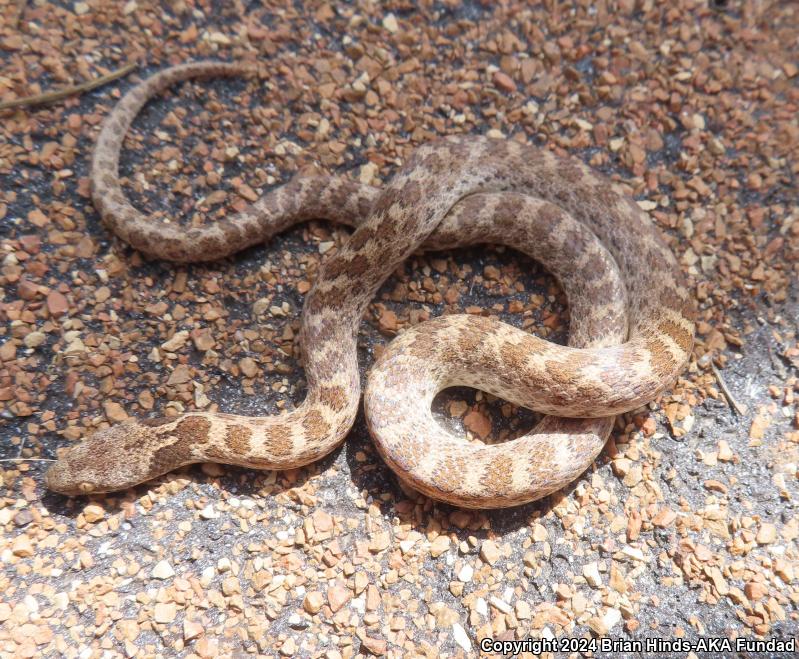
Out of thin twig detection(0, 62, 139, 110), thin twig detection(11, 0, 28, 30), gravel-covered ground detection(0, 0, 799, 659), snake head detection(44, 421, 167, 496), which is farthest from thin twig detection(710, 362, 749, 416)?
thin twig detection(11, 0, 28, 30)

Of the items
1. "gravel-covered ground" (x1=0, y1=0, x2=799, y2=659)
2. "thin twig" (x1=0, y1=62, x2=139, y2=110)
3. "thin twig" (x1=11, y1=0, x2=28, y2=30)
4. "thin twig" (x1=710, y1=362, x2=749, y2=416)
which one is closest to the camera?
"gravel-covered ground" (x1=0, y1=0, x2=799, y2=659)

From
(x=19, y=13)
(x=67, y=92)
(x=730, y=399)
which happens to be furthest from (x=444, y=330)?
(x=19, y=13)

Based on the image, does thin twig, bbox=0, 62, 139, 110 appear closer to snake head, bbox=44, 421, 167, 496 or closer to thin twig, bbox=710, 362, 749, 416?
snake head, bbox=44, 421, 167, 496

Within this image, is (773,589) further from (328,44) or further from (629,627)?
(328,44)

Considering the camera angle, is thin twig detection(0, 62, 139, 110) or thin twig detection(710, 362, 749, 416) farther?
thin twig detection(0, 62, 139, 110)

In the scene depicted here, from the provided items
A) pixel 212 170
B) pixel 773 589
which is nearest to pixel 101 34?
pixel 212 170

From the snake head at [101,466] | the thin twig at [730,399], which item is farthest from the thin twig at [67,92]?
the thin twig at [730,399]

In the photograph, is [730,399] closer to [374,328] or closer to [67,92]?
[374,328]

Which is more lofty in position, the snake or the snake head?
the snake

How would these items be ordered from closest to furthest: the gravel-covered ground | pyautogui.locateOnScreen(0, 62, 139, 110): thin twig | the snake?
the gravel-covered ground < the snake < pyautogui.locateOnScreen(0, 62, 139, 110): thin twig
